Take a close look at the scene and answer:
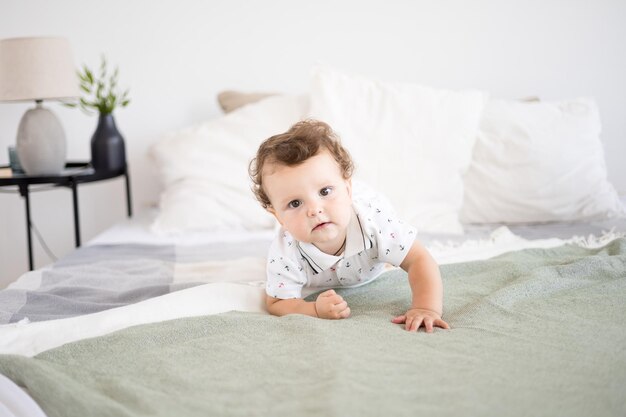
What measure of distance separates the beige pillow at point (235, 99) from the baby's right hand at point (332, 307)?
1.33 meters

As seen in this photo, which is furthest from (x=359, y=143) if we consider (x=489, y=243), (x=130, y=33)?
(x=130, y=33)

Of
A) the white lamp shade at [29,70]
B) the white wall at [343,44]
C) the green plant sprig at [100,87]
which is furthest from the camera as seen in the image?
the white wall at [343,44]

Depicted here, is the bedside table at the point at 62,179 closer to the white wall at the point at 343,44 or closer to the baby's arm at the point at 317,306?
the white wall at the point at 343,44

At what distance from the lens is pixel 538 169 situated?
2.03 meters

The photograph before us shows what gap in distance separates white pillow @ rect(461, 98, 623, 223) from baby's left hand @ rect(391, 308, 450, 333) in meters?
1.04

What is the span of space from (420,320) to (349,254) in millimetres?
232

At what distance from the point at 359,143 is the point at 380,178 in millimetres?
133

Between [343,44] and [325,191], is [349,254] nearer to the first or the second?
[325,191]

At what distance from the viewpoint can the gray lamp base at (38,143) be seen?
224 cm

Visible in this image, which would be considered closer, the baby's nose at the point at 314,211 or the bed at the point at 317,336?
the bed at the point at 317,336

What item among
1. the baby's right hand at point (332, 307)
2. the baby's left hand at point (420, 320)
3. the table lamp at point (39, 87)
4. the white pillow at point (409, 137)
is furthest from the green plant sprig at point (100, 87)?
the baby's left hand at point (420, 320)

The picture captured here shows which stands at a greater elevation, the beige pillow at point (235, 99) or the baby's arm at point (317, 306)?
the beige pillow at point (235, 99)

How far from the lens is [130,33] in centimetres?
263

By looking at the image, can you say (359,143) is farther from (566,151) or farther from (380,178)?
(566,151)
